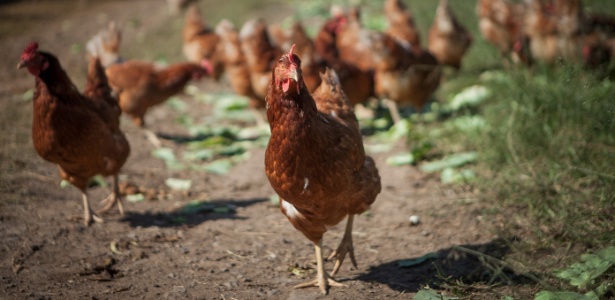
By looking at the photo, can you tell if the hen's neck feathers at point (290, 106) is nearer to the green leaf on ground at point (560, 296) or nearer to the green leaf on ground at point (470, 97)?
the green leaf on ground at point (560, 296)

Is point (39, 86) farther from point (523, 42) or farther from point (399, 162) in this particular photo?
point (523, 42)

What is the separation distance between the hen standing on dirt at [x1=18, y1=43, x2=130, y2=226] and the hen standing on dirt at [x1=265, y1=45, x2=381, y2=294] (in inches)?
67.0

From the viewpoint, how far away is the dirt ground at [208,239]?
3.37 m

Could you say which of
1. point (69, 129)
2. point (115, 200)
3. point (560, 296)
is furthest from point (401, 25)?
point (560, 296)

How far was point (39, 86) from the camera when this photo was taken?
13.5ft

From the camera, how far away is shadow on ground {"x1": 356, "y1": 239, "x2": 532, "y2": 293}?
334 cm

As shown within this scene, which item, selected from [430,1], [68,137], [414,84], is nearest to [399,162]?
[414,84]

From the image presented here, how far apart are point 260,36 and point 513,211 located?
3663mm

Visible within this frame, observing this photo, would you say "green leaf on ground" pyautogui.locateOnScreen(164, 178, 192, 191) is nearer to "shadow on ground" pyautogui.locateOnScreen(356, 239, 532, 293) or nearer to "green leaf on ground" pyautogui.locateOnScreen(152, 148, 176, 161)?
"green leaf on ground" pyautogui.locateOnScreen(152, 148, 176, 161)

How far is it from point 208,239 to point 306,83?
251cm

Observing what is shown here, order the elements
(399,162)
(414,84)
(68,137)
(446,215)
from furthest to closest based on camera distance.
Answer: (414,84) < (399,162) < (446,215) < (68,137)

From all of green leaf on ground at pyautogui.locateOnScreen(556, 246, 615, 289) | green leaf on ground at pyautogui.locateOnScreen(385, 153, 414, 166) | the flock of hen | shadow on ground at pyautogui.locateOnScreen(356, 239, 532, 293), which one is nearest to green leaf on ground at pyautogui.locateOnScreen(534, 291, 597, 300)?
green leaf on ground at pyautogui.locateOnScreen(556, 246, 615, 289)

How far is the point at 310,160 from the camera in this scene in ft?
9.79

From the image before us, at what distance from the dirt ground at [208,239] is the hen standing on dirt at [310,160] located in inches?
18.4
